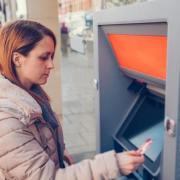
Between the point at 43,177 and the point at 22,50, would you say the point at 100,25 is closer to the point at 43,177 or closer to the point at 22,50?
the point at 22,50

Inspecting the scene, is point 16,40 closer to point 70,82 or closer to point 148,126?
point 148,126

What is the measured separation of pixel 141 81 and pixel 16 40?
34.3 inches

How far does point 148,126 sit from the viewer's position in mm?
1977

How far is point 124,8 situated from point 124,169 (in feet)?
2.40

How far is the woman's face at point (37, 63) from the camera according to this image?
1.41 metres

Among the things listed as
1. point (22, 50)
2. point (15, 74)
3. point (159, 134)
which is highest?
point (22, 50)

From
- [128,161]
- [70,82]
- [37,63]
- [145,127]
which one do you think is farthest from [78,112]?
[128,161]

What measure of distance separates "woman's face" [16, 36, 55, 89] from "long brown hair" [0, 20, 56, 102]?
0.8 inches

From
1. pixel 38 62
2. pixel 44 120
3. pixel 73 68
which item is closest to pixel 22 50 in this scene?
pixel 38 62

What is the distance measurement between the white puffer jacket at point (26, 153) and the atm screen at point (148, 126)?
545mm

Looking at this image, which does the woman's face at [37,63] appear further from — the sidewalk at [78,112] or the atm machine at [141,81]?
the sidewalk at [78,112]

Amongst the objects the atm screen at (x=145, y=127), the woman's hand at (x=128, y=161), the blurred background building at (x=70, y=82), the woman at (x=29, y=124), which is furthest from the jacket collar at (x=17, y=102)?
the blurred background building at (x=70, y=82)

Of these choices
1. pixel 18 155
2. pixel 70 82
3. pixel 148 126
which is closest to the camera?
pixel 18 155

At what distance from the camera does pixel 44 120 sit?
1.49 m
